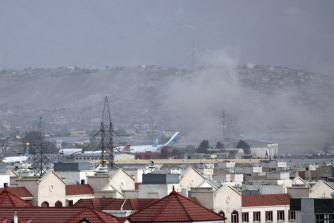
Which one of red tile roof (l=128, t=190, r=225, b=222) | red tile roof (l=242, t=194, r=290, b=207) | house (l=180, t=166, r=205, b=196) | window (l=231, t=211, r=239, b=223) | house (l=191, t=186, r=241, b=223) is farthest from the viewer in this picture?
house (l=180, t=166, r=205, b=196)

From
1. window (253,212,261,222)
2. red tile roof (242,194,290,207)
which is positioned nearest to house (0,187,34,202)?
red tile roof (242,194,290,207)

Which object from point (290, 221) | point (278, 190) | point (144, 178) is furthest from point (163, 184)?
point (278, 190)

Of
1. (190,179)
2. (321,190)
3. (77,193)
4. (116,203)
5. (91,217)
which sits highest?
(190,179)

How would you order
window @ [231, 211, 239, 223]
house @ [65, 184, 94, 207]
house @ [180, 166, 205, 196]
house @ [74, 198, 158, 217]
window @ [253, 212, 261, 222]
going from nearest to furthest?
house @ [74, 198, 158, 217]
window @ [231, 211, 239, 223]
window @ [253, 212, 261, 222]
house @ [65, 184, 94, 207]
house @ [180, 166, 205, 196]

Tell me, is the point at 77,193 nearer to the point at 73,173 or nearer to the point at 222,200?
the point at 222,200

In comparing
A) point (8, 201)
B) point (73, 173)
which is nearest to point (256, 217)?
point (73, 173)

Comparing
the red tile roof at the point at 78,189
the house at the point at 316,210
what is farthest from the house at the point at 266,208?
the house at the point at 316,210

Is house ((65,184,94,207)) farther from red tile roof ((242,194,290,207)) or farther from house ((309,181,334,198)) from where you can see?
house ((309,181,334,198))
